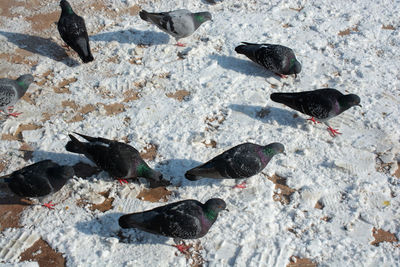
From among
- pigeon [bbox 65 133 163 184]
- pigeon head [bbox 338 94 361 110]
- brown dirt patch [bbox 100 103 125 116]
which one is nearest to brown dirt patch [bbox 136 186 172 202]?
pigeon [bbox 65 133 163 184]

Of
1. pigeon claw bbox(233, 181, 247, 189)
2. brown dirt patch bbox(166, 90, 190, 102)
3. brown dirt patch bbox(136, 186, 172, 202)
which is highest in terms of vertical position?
brown dirt patch bbox(166, 90, 190, 102)

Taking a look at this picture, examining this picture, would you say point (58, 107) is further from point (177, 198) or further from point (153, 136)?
point (177, 198)

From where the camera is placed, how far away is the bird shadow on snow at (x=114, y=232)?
4242 millimetres

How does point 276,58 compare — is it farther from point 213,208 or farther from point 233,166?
point 213,208

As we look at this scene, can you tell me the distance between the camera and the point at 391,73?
247 inches

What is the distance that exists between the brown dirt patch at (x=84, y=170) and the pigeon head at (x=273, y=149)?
2.29m

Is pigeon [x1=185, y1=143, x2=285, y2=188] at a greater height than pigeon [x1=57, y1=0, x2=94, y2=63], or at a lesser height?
lesser

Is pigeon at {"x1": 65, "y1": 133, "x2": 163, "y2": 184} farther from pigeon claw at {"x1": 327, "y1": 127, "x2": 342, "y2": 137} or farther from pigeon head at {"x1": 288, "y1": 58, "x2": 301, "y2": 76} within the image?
pigeon head at {"x1": 288, "y1": 58, "x2": 301, "y2": 76}

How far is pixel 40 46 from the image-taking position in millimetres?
6863

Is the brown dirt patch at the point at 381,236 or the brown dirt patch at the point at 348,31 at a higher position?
the brown dirt patch at the point at 348,31

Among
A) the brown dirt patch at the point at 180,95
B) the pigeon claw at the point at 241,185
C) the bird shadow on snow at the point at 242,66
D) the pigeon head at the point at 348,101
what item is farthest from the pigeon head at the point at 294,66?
the pigeon claw at the point at 241,185

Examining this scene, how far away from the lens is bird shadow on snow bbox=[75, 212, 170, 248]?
4.24 m

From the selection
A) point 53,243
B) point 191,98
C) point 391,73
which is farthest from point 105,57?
point 391,73

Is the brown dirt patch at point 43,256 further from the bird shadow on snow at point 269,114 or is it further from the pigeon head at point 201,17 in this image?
the pigeon head at point 201,17
